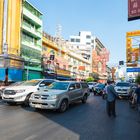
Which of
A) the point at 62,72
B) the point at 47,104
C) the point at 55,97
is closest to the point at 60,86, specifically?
the point at 55,97

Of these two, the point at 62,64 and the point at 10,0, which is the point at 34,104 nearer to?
the point at 10,0

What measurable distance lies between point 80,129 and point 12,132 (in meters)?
2.42

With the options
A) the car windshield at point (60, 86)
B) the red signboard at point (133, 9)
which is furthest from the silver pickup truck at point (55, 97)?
the red signboard at point (133, 9)

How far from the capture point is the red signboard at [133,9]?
44.2ft

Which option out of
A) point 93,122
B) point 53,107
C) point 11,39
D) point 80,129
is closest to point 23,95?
point 53,107

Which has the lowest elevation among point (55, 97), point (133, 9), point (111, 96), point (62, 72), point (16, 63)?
point (55, 97)

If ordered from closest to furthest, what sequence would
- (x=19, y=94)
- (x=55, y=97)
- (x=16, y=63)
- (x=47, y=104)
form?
(x=47, y=104)
(x=55, y=97)
(x=19, y=94)
(x=16, y=63)

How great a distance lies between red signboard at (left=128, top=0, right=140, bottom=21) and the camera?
13.5 metres

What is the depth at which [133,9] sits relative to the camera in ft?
44.9

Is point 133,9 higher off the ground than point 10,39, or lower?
lower

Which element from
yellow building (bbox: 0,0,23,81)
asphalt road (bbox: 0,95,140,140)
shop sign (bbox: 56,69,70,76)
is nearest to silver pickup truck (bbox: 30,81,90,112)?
asphalt road (bbox: 0,95,140,140)

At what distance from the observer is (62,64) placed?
63.8 meters

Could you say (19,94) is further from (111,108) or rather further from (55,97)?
(111,108)

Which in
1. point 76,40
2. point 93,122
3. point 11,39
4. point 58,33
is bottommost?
point 93,122
